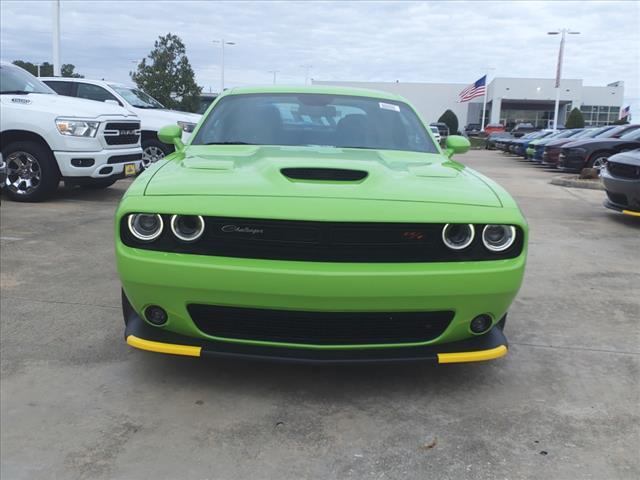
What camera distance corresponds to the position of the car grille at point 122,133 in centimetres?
851

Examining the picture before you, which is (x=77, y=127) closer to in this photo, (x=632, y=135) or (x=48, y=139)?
(x=48, y=139)

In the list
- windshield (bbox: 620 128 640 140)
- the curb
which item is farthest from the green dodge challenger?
windshield (bbox: 620 128 640 140)

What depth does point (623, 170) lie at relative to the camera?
7863 mm

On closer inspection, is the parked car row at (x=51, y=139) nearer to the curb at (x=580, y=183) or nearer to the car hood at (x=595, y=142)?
the curb at (x=580, y=183)

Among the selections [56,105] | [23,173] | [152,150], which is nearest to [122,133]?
[56,105]

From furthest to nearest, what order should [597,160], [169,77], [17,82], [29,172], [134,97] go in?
[169,77] < [597,160] < [134,97] < [17,82] < [29,172]

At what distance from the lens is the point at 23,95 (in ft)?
27.0

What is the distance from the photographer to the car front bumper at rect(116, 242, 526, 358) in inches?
100

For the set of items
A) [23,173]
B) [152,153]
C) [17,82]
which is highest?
[17,82]

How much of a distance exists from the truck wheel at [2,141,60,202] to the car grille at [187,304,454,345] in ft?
21.1

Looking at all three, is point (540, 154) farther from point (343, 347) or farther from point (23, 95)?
point (343, 347)

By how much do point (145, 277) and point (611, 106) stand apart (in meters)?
77.3

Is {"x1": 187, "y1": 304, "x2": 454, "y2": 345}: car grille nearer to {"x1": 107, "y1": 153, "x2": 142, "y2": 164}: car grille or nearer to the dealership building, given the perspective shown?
{"x1": 107, "y1": 153, "x2": 142, "y2": 164}: car grille

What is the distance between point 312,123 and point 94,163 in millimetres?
5231
